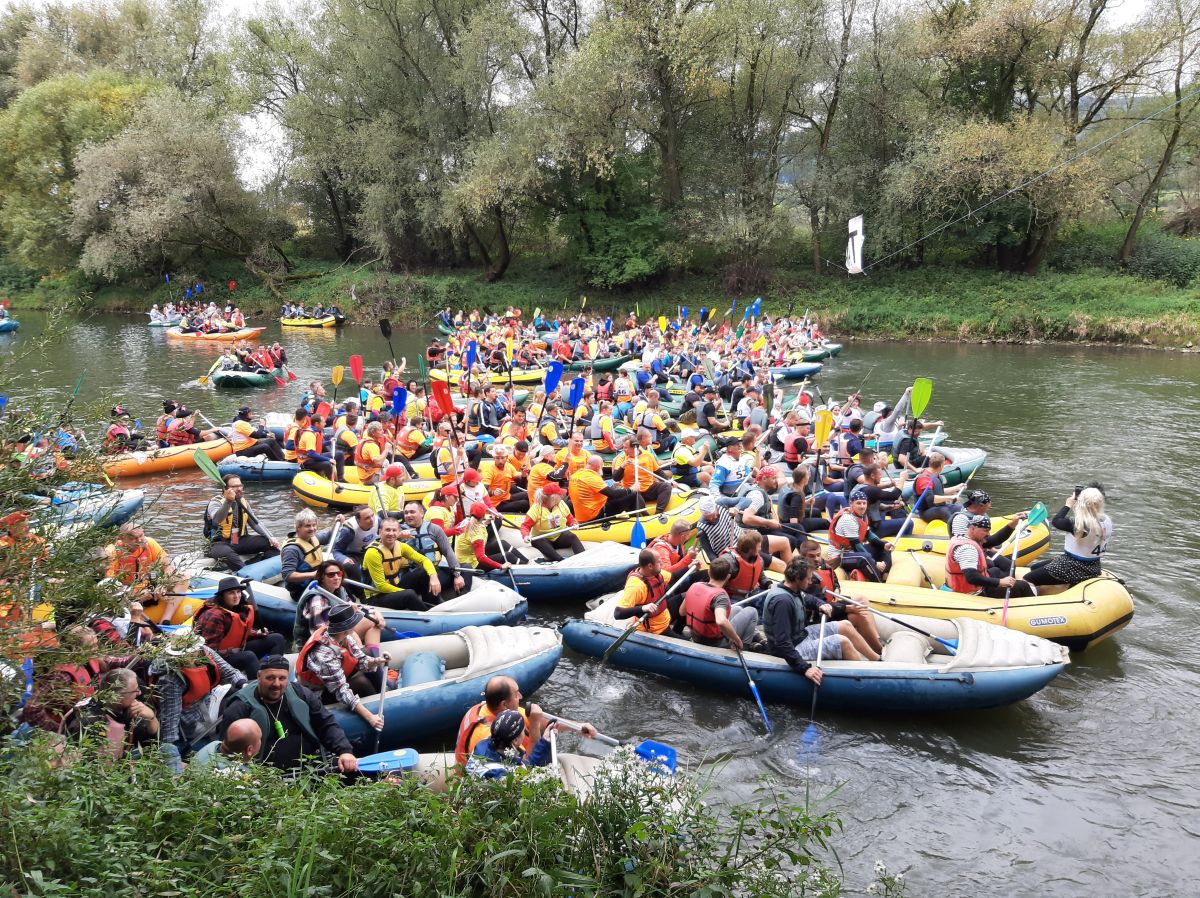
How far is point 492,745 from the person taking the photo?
14.5ft

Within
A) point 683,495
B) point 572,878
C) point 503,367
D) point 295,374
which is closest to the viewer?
point 572,878

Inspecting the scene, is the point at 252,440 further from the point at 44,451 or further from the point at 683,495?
the point at 44,451

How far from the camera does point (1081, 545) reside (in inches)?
282

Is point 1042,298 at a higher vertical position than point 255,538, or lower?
higher

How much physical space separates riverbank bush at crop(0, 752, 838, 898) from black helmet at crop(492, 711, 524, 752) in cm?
64

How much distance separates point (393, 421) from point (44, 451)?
9.67 m

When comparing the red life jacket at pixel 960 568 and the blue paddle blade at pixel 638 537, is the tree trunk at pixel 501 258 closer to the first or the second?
the blue paddle blade at pixel 638 537

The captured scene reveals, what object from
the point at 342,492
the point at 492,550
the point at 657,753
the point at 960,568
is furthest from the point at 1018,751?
the point at 342,492

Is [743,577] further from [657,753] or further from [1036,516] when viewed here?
[1036,516]

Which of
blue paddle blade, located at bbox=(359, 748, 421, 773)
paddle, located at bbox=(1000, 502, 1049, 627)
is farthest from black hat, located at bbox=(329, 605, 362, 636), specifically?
paddle, located at bbox=(1000, 502, 1049, 627)

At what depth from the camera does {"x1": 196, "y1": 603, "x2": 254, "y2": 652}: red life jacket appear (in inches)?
229

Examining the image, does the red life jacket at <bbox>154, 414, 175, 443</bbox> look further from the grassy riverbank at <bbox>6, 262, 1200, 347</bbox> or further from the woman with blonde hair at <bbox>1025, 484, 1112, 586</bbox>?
the grassy riverbank at <bbox>6, 262, 1200, 347</bbox>

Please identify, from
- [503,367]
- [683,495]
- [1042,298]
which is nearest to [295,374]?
[503,367]

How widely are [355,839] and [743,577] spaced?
4324 millimetres
